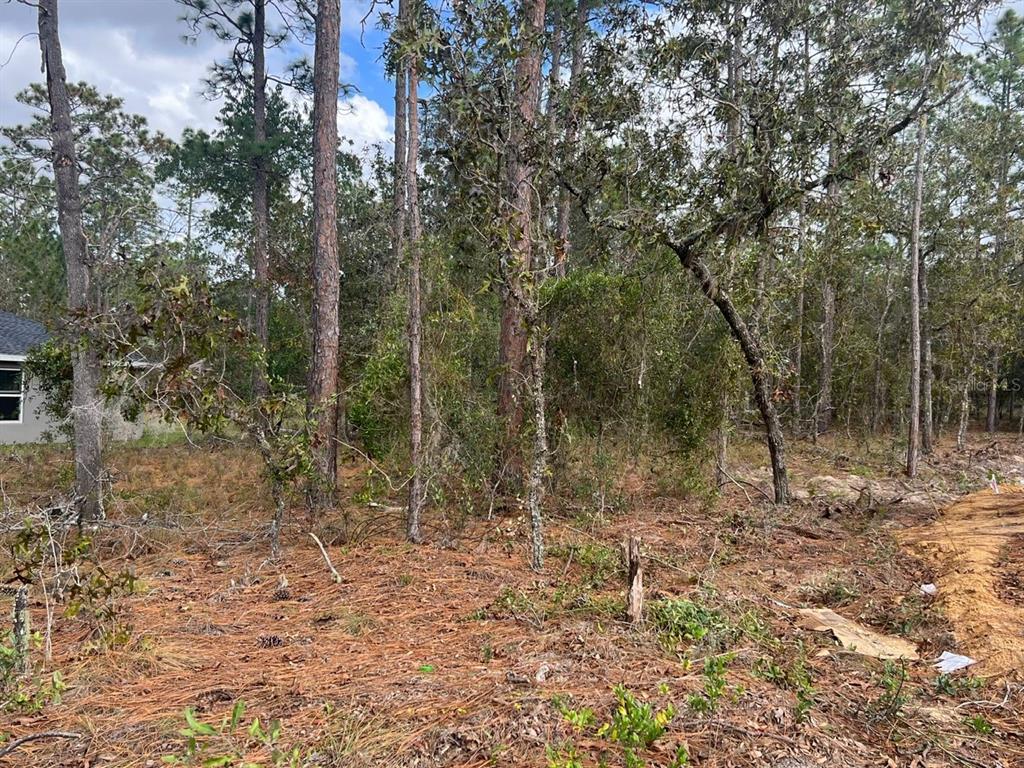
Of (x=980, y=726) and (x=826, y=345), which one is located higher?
(x=826, y=345)

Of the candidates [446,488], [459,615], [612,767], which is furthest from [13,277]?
[612,767]

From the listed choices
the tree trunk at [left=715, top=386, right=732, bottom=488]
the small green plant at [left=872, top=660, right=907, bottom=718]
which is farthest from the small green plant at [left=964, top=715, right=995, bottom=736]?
the tree trunk at [left=715, top=386, right=732, bottom=488]

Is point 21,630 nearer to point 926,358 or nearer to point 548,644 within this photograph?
point 548,644

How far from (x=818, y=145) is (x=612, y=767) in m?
6.01

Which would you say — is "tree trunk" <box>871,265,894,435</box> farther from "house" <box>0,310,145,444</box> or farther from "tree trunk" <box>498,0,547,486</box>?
"house" <box>0,310,145,444</box>

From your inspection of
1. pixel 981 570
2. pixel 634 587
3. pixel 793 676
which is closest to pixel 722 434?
pixel 981 570

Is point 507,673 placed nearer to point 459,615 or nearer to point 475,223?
point 459,615

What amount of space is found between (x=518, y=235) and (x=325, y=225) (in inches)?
136

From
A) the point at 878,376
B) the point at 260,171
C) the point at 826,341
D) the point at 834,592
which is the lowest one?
the point at 834,592

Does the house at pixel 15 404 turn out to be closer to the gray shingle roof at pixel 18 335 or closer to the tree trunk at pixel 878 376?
the gray shingle roof at pixel 18 335

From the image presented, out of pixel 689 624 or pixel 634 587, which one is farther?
pixel 634 587

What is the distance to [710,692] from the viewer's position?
105 inches

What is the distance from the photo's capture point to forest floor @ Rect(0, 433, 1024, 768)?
2.54 m

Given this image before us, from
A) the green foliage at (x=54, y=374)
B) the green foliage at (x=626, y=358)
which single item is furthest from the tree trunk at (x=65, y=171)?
the green foliage at (x=626, y=358)
